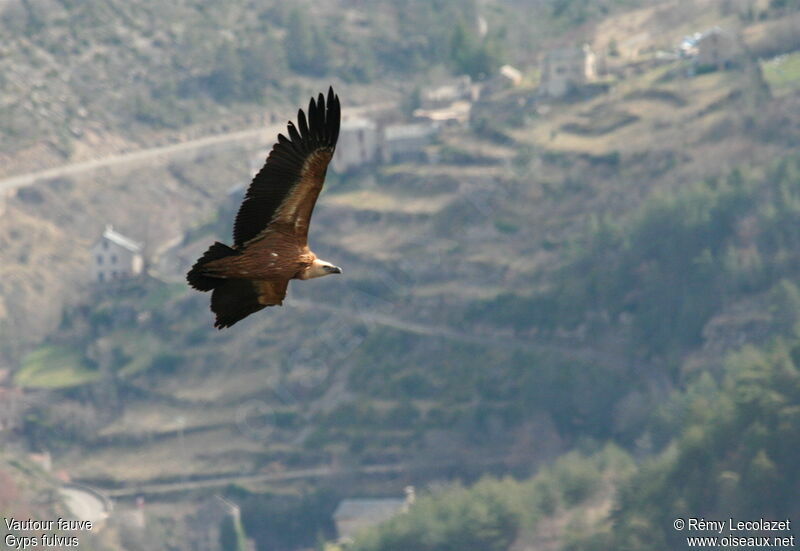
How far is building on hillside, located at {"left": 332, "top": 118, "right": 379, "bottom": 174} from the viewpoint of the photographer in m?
135

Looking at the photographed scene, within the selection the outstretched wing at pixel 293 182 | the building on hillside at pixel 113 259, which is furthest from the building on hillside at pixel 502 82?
the outstretched wing at pixel 293 182

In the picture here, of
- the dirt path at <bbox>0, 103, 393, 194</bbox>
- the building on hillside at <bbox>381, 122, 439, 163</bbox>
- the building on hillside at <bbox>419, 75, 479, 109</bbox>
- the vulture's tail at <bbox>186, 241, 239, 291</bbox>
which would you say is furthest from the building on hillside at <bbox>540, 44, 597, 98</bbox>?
the vulture's tail at <bbox>186, 241, 239, 291</bbox>

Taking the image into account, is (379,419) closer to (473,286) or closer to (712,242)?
(473,286)

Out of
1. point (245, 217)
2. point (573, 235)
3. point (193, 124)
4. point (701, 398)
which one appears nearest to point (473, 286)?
point (573, 235)

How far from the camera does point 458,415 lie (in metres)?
109

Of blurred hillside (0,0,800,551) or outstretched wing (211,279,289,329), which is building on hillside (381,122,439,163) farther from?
outstretched wing (211,279,289,329)

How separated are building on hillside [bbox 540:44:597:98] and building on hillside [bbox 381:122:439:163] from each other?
9.43 m

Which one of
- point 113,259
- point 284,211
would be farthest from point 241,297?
point 113,259

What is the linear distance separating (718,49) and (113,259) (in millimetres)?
46869

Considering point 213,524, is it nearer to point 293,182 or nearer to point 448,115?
point 448,115

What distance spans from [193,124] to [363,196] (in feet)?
98.0

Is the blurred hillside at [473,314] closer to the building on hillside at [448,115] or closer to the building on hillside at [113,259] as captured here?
the building on hillside at [113,259]

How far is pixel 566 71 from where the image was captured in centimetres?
13862

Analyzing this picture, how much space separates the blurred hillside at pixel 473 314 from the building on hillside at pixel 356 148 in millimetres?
1602
